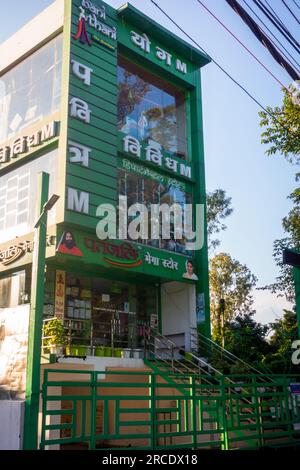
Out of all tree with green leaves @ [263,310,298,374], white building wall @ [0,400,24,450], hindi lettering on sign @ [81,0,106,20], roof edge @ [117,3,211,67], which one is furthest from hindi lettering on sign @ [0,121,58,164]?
tree with green leaves @ [263,310,298,374]

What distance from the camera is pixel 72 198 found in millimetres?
16625

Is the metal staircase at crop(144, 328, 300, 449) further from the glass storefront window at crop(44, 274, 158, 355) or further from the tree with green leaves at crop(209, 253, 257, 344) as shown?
the tree with green leaves at crop(209, 253, 257, 344)

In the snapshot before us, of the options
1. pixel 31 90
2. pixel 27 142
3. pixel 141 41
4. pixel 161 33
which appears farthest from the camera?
Answer: pixel 161 33

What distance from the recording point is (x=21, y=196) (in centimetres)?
1844

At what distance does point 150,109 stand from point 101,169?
16.9 feet

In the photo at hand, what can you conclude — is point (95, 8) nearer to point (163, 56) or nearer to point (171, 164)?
point (163, 56)

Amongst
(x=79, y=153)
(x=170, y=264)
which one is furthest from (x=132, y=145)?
(x=170, y=264)

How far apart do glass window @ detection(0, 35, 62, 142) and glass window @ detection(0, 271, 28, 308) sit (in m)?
5.52

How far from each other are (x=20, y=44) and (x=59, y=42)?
252cm

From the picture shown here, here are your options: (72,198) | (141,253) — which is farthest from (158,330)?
(72,198)

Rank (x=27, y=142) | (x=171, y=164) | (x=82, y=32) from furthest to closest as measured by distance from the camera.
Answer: (x=171, y=164), (x=27, y=142), (x=82, y=32)

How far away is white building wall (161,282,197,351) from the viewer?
2016cm

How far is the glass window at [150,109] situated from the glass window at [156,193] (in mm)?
1686

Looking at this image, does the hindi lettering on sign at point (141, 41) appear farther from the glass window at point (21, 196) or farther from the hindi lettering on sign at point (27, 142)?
the glass window at point (21, 196)
